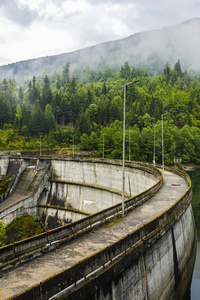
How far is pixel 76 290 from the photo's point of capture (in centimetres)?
931

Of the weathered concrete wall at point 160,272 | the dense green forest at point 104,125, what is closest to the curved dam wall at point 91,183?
the weathered concrete wall at point 160,272

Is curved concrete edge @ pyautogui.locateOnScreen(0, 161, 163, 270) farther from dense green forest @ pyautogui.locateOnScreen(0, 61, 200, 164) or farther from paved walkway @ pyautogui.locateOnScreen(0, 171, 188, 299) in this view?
dense green forest @ pyautogui.locateOnScreen(0, 61, 200, 164)

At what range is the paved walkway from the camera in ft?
31.6

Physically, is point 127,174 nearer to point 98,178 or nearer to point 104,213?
point 98,178

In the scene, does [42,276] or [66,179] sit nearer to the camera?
[42,276]

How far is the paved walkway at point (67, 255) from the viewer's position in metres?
9.63

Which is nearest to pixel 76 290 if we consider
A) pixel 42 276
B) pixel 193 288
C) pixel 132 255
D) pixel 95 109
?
pixel 42 276

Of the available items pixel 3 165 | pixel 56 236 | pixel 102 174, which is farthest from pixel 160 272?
pixel 3 165

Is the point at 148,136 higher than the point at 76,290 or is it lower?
higher

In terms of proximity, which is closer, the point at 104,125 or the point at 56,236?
the point at 56,236

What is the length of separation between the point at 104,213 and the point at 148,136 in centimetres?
7507

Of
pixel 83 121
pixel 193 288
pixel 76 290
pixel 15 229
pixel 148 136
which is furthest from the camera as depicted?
pixel 83 121

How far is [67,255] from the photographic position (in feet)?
39.3

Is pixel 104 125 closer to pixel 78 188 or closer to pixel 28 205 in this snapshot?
pixel 78 188
